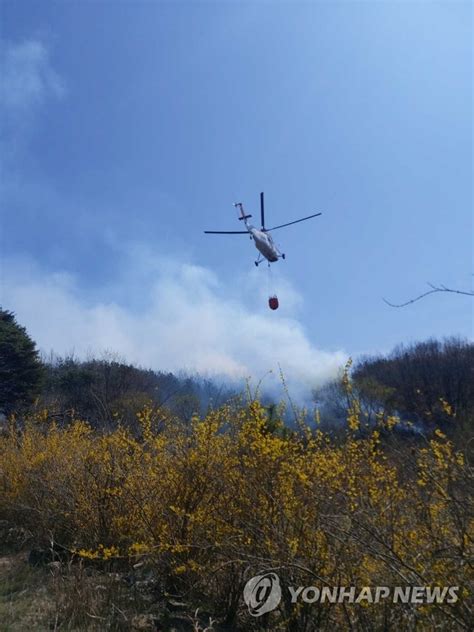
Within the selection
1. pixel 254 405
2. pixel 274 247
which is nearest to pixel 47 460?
pixel 254 405

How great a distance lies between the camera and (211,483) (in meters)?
4.14

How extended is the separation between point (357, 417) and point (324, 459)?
1.30 ft

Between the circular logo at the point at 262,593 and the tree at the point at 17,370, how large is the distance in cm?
2383

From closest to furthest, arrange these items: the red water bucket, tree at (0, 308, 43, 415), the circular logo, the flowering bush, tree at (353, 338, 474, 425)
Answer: the flowering bush
the circular logo
the red water bucket
tree at (0, 308, 43, 415)
tree at (353, 338, 474, 425)

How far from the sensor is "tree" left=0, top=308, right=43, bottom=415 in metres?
25.2

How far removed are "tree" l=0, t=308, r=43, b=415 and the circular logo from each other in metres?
23.8

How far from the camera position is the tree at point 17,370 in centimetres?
2525

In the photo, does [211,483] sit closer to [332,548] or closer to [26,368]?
[332,548]

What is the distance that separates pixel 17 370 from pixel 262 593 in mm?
25618

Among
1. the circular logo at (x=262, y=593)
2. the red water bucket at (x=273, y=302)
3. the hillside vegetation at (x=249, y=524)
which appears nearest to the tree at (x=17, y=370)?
the red water bucket at (x=273, y=302)

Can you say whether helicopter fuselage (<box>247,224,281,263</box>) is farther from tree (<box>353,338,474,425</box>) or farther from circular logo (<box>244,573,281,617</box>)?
tree (<box>353,338,474,425</box>)

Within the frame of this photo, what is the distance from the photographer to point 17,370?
1013 inches

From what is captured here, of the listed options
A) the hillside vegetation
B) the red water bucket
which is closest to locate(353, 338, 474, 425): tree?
the red water bucket

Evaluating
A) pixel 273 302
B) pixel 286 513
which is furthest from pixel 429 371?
pixel 286 513
